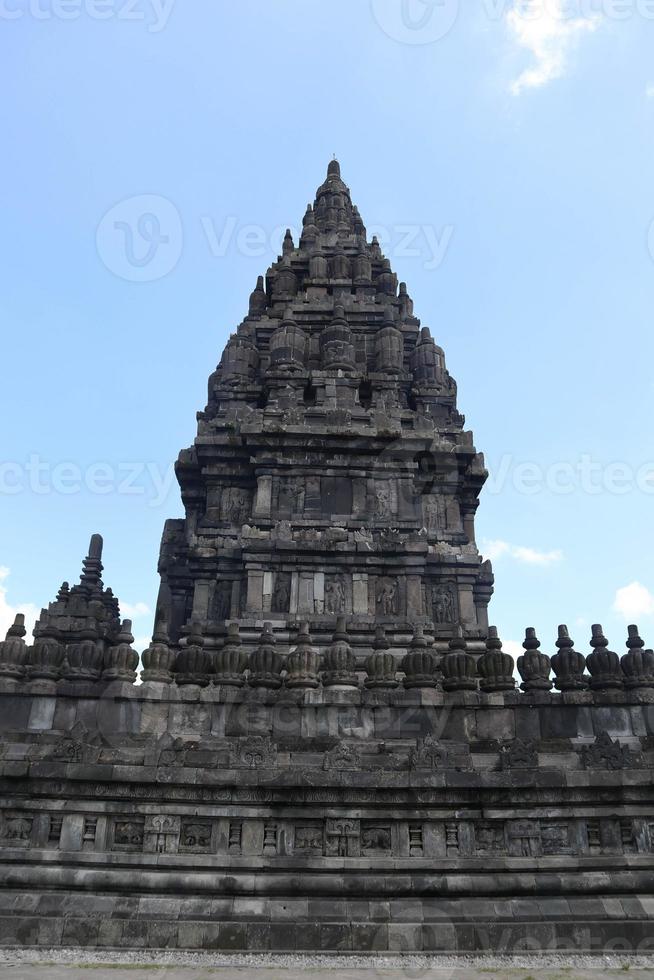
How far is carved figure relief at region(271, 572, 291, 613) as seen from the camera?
19625 mm

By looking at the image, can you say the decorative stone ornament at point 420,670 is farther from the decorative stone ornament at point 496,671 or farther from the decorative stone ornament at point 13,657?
the decorative stone ornament at point 13,657

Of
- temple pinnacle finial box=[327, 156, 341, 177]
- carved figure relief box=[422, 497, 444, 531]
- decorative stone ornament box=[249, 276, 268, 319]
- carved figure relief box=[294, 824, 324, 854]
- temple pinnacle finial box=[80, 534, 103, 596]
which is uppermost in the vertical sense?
temple pinnacle finial box=[327, 156, 341, 177]

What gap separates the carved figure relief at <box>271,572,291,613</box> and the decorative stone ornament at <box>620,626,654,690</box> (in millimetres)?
9229

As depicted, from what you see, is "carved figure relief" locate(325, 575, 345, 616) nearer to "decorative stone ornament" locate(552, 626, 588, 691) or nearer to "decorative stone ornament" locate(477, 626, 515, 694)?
"decorative stone ornament" locate(477, 626, 515, 694)

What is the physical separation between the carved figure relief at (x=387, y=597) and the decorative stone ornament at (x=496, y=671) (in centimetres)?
643

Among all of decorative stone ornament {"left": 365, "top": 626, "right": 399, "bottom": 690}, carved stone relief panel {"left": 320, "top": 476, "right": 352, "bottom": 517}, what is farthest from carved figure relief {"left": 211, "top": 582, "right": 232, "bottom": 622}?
decorative stone ornament {"left": 365, "top": 626, "right": 399, "bottom": 690}

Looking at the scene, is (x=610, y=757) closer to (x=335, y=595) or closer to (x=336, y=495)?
(x=335, y=595)

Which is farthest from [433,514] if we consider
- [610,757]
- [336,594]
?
[610,757]

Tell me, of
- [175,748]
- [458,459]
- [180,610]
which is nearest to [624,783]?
[175,748]

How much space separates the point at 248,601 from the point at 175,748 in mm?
7686

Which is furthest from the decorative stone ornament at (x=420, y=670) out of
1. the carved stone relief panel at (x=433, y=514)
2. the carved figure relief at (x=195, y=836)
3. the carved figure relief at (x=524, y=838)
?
the carved stone relief panel at (x=433, y=514)

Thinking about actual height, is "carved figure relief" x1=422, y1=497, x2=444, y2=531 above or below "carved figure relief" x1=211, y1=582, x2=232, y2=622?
above

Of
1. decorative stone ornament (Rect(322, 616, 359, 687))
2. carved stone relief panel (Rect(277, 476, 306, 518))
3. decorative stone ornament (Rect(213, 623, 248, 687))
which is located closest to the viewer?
decorative stone ornament (Rect(213, 623, 248, 687))

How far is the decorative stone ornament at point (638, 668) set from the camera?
1291cm
